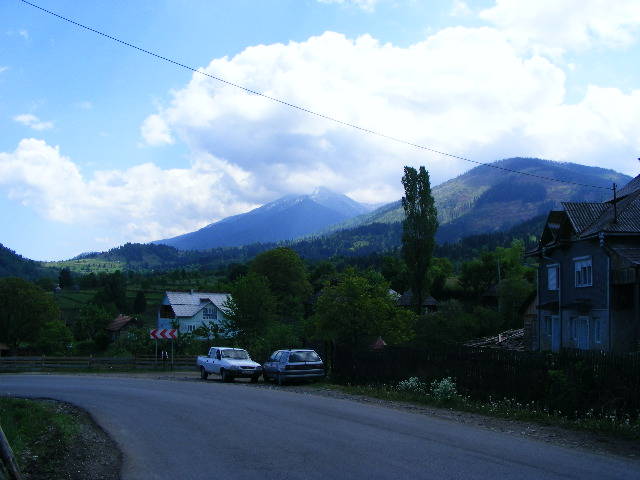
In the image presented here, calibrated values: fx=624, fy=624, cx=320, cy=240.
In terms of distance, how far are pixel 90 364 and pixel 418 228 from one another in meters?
34.8

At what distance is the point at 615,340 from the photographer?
95.0 ft

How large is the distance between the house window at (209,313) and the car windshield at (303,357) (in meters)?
65.5

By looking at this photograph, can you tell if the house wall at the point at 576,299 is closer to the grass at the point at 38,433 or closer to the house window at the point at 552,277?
the house window at the point at 552,277

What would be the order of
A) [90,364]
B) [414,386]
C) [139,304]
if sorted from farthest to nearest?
[139,304]
[90,364]
[414,386]

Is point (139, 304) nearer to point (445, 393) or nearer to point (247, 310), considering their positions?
point (247, 310)

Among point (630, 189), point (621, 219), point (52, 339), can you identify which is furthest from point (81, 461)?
point (52, 339)

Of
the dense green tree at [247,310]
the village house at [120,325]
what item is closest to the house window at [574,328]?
the dense green tree at [247,310]

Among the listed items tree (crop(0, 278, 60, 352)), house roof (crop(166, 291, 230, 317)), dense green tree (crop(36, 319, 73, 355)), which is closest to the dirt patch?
dense green tree (crop(36, 319, 73, 355))

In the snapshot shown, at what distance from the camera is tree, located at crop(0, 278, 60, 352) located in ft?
224

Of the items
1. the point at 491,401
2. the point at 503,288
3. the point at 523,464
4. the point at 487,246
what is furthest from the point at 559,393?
the point at 487,246

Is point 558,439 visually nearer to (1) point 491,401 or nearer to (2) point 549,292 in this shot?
(1) point 491,401

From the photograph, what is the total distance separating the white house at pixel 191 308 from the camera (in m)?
87.8

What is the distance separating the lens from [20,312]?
226ft

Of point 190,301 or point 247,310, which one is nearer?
point 247,310
